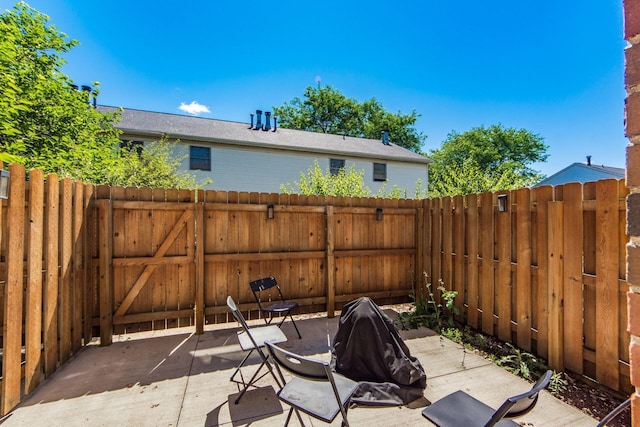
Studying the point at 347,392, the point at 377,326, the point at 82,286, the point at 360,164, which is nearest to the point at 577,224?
the point at 377,326

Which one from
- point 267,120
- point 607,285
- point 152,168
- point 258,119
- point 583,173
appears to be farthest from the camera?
point 583,173

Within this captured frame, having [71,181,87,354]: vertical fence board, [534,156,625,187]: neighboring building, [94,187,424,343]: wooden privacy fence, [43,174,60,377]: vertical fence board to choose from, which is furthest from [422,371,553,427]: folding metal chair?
[534,156,625,187]: neighboring building

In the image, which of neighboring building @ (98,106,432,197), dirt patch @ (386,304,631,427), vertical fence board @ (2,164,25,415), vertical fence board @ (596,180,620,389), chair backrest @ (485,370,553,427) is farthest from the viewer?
neighboring building @ (98,106,432,197)

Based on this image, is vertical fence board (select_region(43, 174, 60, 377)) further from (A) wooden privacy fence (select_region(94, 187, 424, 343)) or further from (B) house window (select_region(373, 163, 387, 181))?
(B) house window (select_region(373, 163, 387, 181))

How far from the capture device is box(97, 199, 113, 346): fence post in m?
3.93

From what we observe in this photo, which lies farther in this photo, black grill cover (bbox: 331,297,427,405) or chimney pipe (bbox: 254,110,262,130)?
chimney pipe (bbox: 254,110,262,130)

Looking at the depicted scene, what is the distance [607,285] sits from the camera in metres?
2.75

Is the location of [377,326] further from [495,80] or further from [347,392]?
[495,80]

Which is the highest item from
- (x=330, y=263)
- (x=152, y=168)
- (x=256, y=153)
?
(x=256, y=153)

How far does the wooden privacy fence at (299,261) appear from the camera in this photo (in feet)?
9.13

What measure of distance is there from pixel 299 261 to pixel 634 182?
14.9ft

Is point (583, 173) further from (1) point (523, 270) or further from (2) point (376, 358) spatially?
(2) point (376, 358)

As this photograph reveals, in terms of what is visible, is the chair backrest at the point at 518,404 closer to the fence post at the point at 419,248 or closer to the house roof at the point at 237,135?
the fence post at the point at 419,248

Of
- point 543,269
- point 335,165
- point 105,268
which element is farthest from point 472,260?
point 335,165
